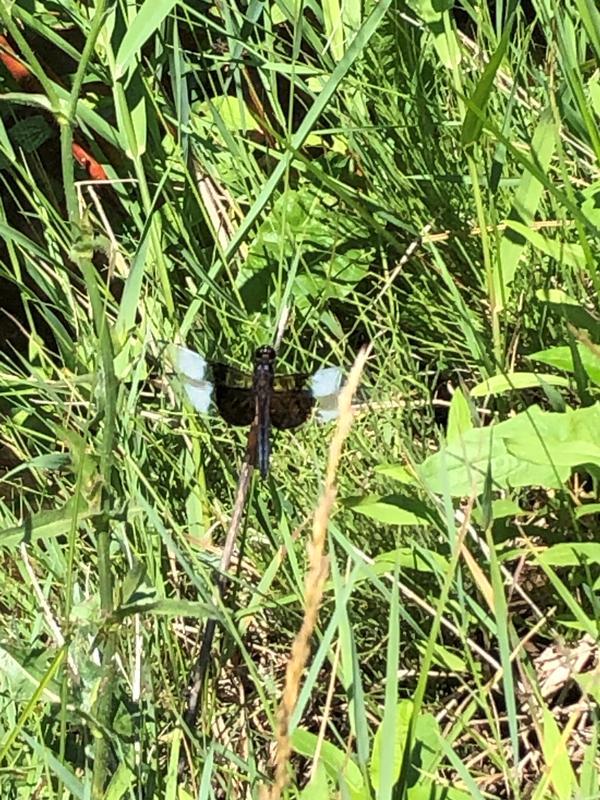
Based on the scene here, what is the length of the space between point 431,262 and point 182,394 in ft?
1.63

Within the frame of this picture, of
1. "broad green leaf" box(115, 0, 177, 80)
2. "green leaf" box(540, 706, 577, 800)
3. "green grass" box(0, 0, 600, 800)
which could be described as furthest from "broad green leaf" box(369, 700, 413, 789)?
"broad green leaf" box(115, 0, 177, 80)

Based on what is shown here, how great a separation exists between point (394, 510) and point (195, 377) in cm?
40

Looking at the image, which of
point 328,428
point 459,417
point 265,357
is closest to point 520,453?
point 459,417

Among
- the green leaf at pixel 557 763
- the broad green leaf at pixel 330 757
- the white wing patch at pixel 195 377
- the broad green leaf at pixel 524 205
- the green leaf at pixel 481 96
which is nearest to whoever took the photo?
the green leaf at pixel 557 763

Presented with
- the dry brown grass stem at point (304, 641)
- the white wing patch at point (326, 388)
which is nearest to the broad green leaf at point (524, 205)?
the white wing patch at point (326, 388)

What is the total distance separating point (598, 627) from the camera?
1.16 meters

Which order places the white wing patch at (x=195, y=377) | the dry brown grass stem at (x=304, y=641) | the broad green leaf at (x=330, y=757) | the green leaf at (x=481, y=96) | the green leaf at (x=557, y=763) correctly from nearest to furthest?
the dry brown grass stem at (x=304, y=641)
the green leaf at (x=557, y=763)
the broad green leaf at (x=330, y=757)
the green leaf at (x=481, y=96)
the white wing patch at (x=195, y=377)

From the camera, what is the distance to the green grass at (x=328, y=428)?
114cm

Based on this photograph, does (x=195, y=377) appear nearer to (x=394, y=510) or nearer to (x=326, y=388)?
(x=326, y=388)

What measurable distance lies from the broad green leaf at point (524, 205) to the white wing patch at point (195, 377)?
16.7 inches

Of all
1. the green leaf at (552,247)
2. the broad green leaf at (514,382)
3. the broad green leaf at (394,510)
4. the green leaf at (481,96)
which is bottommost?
the broad green leaf at (394,510)

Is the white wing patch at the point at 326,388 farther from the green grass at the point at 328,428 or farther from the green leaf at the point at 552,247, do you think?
the green leaf at the point at 552,247

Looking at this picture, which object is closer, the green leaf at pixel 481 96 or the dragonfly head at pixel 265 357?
the green leaf at pixel 481 96

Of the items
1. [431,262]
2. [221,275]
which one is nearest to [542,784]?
[431,262]
